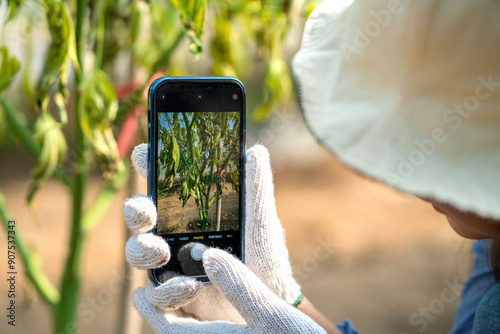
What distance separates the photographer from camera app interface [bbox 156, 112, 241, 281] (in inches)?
27.1

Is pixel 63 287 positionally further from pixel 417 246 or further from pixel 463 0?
pixel 417 246

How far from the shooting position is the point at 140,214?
24.5 inches

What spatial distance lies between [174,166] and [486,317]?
43cm

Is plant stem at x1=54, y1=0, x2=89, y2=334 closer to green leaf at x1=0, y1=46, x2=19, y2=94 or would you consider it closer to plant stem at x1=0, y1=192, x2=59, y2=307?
plant stem at x1=0, y1=192, x2=59, y2=307

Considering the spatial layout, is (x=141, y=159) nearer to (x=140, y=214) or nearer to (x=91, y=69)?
(x=140, y=214)

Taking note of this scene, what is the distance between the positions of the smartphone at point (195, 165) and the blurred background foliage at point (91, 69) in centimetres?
10

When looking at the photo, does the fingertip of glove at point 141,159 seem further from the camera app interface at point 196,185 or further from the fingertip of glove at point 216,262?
the fingertip of glove at point 216,262

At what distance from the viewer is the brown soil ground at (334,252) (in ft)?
7.79

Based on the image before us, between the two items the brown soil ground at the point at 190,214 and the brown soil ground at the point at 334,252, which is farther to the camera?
the brown soil ground at the point at 334,252

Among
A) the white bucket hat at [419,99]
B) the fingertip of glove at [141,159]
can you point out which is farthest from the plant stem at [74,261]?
the white bucket hat at [419,99]

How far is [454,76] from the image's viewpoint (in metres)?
0.44

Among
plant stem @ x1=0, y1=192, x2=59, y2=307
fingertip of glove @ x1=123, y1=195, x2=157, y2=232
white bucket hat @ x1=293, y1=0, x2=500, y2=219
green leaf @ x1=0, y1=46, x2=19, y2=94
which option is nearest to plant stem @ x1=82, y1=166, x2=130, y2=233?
plant stem @ x1=0, y1=192, x2=59, y2=307

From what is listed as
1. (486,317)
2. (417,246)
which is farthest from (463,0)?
(417,246)

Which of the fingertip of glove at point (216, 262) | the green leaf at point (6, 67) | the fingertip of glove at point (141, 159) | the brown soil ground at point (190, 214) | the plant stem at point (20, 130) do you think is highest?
the green leaf at point (6, 67)
